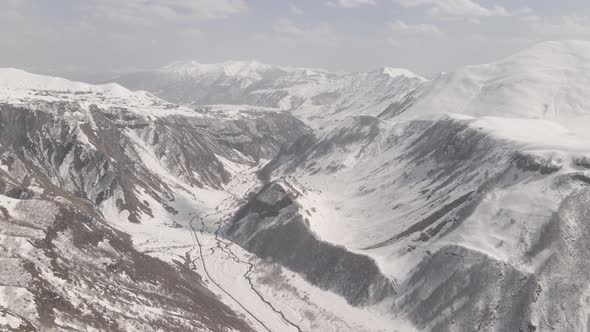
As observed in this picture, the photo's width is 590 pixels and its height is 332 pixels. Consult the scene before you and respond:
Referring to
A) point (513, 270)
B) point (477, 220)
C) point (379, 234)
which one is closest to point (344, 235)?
point (379, 234)

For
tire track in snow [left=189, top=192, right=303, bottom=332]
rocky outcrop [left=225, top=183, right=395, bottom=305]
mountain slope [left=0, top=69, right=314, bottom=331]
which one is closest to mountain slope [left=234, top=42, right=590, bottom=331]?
rocky outcrop [left=225, top=183, right=395, bottom=305]

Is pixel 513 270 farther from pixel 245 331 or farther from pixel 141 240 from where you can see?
pixel 141 240

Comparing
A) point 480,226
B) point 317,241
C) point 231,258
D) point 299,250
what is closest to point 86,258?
point 231,258

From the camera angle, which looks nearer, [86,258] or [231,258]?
[86,258]

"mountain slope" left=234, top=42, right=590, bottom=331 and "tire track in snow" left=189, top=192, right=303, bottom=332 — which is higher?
"mountain slope" left=234, top=42, right=590, bottom=331

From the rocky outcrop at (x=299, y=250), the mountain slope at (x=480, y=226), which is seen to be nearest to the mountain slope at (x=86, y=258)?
the rocky outcrop at (x=299, y=250)

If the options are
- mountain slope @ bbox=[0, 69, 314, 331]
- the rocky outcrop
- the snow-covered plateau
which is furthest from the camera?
the rocky outcrop

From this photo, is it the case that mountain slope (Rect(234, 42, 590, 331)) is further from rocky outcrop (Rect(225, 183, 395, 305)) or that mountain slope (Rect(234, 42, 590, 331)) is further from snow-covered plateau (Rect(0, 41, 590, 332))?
rocky outcrop (Rect(225, 183, 395, 305))

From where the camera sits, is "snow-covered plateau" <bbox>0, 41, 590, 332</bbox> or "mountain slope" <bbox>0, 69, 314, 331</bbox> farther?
"snow-covered plateau" <bbox>0, 41, 590, 332</bbox>

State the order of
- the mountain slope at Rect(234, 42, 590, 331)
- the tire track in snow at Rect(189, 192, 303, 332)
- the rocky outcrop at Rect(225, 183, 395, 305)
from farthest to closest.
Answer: the rocky outcrop at Rect(225, 183, 395, 305), the tire track in snow at Rect(189, 192, 303, 332), the mountain slope at Rect(234, 42, 590, 331)

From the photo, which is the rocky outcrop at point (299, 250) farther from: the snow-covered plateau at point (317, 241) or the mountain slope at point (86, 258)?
the mountain slope at point (86, 258)

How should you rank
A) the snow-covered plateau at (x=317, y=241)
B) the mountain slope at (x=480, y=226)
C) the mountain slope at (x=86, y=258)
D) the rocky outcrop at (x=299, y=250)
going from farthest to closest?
the rocky outcrop at (x=299, y=250), the mountain slope at (x=480, y=226), the snow-covered plateau at (x=317, y=241), the mountain slope at (x=86, y=258)

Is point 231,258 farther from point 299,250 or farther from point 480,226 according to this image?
point 480,226
